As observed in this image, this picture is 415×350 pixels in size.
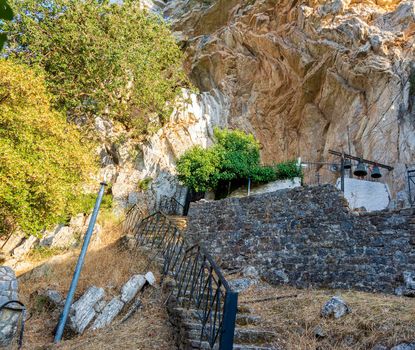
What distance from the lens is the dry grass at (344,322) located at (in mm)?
3618

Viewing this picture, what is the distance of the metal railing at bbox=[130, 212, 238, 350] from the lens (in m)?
3.21

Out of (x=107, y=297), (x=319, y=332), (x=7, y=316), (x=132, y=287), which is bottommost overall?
(x=7, y=316)

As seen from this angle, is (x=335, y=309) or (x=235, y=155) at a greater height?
(x=235, y=155)

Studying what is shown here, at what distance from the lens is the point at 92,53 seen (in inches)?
490

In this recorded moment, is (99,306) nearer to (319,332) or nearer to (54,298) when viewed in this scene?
(54,298)

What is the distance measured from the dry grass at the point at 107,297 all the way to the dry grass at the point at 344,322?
1.61 m

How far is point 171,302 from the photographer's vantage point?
5.48 meters

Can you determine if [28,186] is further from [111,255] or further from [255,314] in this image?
[255,314]

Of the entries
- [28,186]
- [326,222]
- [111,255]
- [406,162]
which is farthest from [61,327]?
[406,162]

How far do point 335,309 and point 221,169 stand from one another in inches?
350

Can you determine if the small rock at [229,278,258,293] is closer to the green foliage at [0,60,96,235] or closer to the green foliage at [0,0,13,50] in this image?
the green foliage at [0,60,96,235]

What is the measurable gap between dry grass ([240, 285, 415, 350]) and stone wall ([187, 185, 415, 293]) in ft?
2.53

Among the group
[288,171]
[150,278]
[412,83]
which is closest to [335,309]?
[150,278]

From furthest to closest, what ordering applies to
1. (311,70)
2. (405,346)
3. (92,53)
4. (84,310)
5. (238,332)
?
(311,70) → (92,53) → (84,310) → (238,332) → (405,346)
